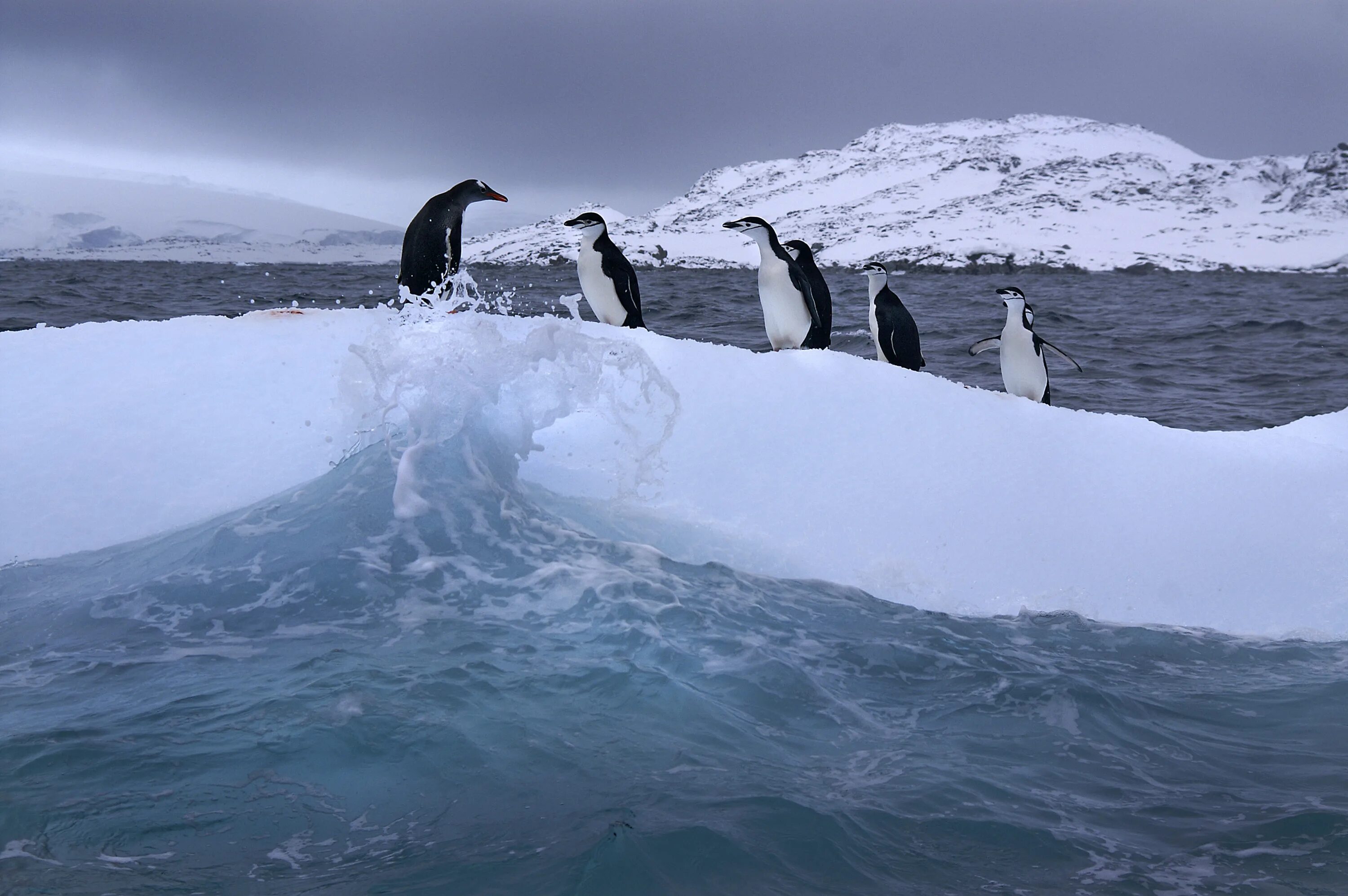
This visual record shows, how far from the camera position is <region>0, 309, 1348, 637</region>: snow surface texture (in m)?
3.85

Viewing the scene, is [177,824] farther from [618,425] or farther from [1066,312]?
[1066,312]

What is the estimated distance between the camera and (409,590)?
3418 mm

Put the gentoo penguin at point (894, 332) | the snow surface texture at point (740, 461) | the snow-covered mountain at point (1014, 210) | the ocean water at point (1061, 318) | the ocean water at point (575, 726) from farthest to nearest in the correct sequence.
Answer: the snow-covered mountain at point (1014, 210)
the ocean water at point (1061, 318)
the gentoo penguin at point (894, 332)
the snow surface texture at point (740, 461)
the ocean water at point (575, 726)

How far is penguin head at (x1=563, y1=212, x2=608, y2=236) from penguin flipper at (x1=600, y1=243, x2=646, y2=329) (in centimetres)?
17

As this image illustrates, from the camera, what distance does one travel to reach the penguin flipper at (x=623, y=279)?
7.48 m

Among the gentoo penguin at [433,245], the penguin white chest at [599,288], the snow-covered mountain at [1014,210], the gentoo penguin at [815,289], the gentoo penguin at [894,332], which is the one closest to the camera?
the gentoo penguin at [433,245]

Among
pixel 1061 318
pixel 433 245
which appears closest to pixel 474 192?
pixel 433 245

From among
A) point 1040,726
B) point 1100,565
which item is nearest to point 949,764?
point 1040,726

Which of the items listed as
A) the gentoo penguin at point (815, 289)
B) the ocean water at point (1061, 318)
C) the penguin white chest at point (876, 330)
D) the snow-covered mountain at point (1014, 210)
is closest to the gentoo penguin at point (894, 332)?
the penguin white chest at point (876, 330)

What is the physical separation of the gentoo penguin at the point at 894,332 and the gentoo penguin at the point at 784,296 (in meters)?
0.65

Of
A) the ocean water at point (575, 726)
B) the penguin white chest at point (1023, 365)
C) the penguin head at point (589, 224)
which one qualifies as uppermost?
the penguin head at point (589, 224)

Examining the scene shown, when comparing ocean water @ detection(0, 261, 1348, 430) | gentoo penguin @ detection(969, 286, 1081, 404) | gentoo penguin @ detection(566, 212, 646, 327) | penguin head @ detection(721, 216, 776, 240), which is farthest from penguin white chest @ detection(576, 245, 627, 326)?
gentoo penguin @ detection(969, 286, 1081, 404)

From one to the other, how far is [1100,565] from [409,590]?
2.72 m

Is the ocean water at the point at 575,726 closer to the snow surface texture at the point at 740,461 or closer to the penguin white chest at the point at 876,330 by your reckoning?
the snow surface texture at the point at 740,461
